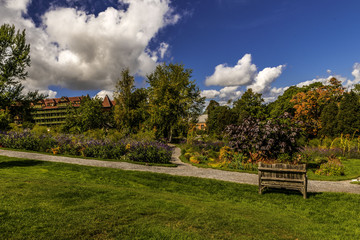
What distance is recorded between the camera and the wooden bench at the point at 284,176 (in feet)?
22.8

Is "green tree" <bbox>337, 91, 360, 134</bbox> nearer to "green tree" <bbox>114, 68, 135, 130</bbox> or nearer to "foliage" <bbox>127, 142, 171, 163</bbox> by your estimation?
"foliage" <bbox>127, 142, 171, 163</bbox>

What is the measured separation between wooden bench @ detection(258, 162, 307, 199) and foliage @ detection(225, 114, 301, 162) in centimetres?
421

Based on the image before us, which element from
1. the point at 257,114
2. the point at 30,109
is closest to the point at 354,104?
the point at 257,114

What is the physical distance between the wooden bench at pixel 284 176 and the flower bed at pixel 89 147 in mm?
7565

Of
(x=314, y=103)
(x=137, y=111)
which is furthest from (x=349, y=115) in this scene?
(x=137, y=111)

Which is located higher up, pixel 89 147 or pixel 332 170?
pixel 89 147

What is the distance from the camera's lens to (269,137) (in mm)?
11477

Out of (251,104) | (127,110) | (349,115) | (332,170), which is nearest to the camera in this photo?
(332,170)

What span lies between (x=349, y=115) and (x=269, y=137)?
16.5 m

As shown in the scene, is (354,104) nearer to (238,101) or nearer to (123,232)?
(238,101)

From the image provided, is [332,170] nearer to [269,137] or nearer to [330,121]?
[269,137]

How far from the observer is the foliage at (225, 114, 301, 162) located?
11281 mm

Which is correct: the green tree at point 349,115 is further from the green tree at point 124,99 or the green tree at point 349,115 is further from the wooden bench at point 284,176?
the green tree at point 124,99

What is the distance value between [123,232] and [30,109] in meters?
15.1
